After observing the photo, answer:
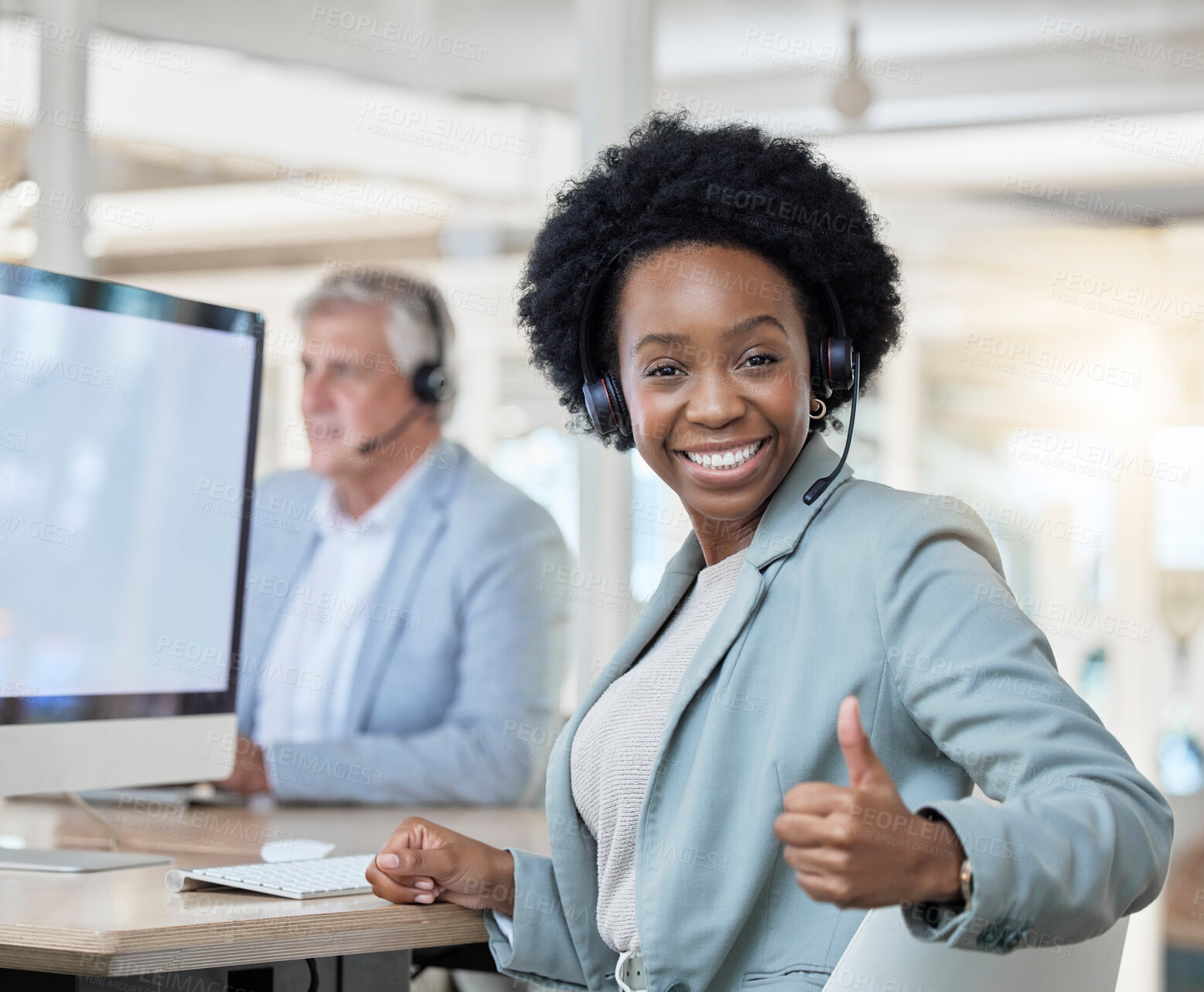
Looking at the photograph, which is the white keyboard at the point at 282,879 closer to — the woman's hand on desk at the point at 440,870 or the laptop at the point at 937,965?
the woman's hand on desk at the point at 440,870

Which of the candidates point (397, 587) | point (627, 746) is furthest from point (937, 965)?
point (397, 587)

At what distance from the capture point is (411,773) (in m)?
1.95

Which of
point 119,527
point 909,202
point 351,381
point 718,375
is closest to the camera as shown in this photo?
point 718,375

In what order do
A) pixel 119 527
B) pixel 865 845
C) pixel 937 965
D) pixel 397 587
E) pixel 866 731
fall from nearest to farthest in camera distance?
pixel 865 845
pixel 937 965
pixel 866 731
pixel 119 527
pixel 397 587

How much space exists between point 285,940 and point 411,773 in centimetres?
90

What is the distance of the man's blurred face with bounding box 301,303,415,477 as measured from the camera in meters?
2.47

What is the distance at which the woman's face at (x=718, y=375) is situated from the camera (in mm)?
1119

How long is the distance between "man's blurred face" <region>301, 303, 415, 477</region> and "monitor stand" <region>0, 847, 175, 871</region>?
117 centimetres

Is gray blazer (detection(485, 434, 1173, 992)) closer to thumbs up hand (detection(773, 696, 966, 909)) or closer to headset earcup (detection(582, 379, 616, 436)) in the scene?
thumbs up hand (detection(773, 696, 966, 909))

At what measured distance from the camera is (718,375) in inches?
44.4

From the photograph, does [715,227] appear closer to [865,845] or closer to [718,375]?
[718,375]

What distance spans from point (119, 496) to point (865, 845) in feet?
3.27

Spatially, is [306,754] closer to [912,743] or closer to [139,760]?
[139,760]

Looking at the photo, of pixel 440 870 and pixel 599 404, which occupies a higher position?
pixel 599 404
